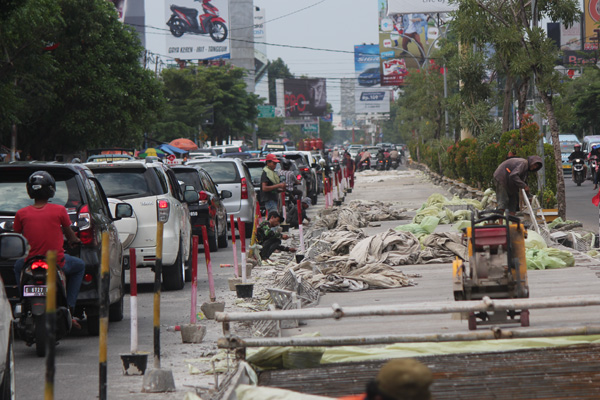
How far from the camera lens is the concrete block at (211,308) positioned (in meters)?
10.5

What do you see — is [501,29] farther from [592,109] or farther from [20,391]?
[592,109]

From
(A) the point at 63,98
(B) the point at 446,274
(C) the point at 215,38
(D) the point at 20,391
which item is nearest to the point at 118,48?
(A) the point at 63,98

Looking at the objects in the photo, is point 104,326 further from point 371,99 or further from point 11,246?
point 371,99

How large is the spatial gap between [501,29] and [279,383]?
54.3 ft

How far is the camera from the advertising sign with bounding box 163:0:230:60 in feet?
342

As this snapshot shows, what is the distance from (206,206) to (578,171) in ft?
82.9

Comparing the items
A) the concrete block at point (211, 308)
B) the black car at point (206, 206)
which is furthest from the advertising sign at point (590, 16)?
the concrete block at point (211, 308)

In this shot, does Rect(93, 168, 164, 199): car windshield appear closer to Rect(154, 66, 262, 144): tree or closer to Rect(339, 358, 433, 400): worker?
Rect(339, 358, 433, 400): worker

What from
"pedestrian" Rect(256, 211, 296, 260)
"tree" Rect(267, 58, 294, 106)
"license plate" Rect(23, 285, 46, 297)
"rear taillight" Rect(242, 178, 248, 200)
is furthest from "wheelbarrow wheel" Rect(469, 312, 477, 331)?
"tree" Rect(267, 58, 294, 106)

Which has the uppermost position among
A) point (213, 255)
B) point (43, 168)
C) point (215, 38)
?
point (215, 38)

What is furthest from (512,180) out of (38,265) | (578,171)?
(578,171)

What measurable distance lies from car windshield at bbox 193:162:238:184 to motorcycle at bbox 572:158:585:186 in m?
21.4

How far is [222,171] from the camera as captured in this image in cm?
2245

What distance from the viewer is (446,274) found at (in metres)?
13.6
